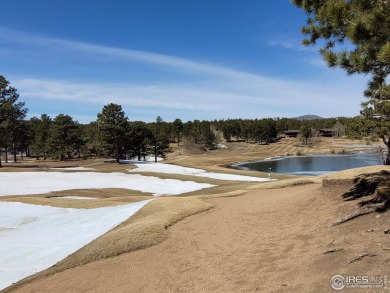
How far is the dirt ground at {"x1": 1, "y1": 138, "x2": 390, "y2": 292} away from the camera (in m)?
7.59

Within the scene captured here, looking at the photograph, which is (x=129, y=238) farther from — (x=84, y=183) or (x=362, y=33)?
(x=84, y=183)

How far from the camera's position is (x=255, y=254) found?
10461 millimetres

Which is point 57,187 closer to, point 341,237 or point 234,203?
point 234,203

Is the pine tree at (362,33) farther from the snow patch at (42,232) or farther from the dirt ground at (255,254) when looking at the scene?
the snow patch at (42,232)

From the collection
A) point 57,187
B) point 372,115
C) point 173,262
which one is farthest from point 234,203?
point 57,187

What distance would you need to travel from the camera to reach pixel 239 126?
545ft

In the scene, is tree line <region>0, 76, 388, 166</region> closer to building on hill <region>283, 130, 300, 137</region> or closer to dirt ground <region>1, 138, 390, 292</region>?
dirt ground <region>1, 138, 390, 292</region>

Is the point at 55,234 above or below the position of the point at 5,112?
below

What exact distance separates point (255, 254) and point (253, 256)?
6.3 inches

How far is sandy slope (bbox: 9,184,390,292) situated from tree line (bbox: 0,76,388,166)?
68.6 ft

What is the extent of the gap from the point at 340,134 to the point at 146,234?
605 ft

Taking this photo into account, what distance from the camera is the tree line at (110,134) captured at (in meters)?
47.8

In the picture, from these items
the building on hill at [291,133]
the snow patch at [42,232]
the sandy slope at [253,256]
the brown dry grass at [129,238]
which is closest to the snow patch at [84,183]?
the snow patch at [42,232]

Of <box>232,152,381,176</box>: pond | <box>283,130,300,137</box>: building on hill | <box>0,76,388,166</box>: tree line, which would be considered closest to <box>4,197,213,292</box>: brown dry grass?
<box>0,76,388,166</box>: tree line
